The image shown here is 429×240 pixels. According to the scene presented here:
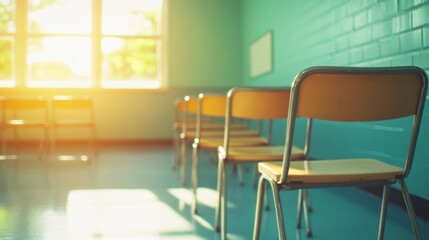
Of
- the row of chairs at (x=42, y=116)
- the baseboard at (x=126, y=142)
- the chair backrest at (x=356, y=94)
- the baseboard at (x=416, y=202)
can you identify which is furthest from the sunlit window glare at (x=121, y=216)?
the baseboard at (x=126, y=142)

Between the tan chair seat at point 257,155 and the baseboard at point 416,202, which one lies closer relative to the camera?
the tan chair seat at point 257,155

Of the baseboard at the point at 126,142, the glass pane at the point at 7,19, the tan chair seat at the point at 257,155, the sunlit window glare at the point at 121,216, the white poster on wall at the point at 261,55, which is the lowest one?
the sunlit window glare at the point at 121,216

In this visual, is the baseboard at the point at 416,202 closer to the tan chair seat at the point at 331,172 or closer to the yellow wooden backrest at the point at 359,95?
the tan chair seat at the point at 331,172

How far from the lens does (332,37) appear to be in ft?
9.05

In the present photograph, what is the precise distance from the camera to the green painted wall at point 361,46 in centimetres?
186

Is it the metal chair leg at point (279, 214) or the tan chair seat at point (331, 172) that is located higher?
the tan chair seat at point (331, 172)

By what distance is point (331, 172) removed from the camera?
3.86ft

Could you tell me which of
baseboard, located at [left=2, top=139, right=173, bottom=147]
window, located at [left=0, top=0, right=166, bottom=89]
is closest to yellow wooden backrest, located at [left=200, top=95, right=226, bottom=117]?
baseboard, located at [left=2, top=139, right=173, bottom=147]

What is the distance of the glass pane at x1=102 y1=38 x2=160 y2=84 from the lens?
592 centimetres

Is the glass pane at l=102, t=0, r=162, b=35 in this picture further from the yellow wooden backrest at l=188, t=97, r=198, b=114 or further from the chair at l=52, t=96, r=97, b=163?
the yellow wooden backrest at l=188, t=97, r=198, b=114

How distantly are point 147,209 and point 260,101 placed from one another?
1.09 m

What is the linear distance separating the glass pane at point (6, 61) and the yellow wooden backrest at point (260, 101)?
5.30m

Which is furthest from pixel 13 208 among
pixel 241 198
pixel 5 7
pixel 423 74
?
pixel 5 7

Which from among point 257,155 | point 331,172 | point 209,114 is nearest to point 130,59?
point 209,114
